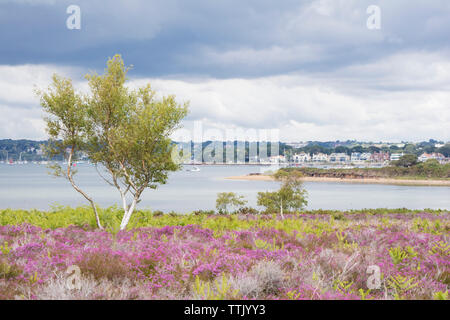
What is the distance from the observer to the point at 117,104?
17.0 metres

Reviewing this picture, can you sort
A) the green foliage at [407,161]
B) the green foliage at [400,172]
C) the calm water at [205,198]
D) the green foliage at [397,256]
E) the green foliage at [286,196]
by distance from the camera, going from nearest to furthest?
the green foliage at [397,256] → the green foliage at [286,196] → the calm water at [205,198] → the green foliage at [400,172] → the green foliage at [407,161]

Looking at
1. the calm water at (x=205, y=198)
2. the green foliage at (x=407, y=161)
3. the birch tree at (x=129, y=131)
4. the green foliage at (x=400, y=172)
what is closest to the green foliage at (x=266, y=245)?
the birch tree at (x=129, y=131)

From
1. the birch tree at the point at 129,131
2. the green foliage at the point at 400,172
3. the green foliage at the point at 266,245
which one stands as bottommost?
the green foliage at the point at 400,172

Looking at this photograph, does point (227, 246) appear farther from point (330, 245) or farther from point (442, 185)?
point (442, 185)

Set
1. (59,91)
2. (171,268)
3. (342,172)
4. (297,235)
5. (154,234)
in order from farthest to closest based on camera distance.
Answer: (342,172) < (59,91) < (154,234) < (297,235) < (171,268)

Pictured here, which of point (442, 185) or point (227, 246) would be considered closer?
point (227, 246)

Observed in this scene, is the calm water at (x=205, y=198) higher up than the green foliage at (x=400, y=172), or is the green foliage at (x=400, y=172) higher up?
the green foliage at (x=400, y=172)

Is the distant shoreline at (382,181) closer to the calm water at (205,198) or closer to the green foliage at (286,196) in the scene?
the calm water at (205,198)

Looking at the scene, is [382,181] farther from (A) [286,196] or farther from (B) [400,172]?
(A) [286,196]

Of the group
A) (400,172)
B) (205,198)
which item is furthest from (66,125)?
(400,172)

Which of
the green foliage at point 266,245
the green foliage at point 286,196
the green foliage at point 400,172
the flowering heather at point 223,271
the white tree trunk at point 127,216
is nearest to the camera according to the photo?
the flowering heather at point 223,271
